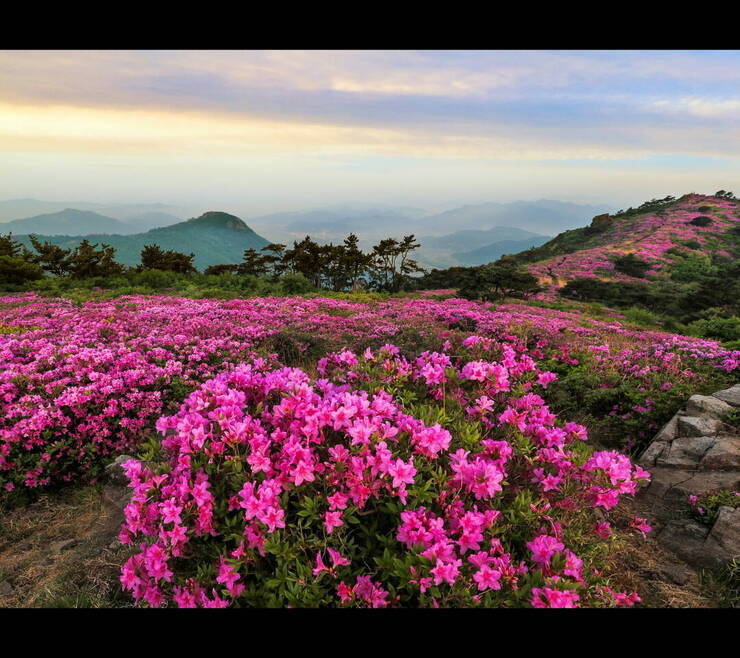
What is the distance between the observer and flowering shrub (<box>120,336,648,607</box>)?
2020 millimetres

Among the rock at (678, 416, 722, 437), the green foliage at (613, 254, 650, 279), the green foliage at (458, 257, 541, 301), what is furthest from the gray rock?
the green foliage at (613, 254, 650, 279)

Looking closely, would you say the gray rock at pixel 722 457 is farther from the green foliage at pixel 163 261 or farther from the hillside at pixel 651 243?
the green foliage at pixel 163 261

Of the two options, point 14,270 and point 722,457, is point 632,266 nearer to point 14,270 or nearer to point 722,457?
point 722,457

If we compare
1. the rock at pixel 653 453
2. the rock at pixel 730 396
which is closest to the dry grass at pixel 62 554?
the rock at pixel 653 453

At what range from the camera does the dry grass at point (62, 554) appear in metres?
3.02

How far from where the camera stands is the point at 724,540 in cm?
344

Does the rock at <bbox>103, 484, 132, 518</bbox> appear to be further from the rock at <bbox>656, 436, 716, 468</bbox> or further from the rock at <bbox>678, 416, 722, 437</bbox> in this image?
the rock at <bbox>678, 416, 722, 437</bbox>

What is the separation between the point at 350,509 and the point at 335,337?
6884 mm

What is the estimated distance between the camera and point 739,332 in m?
13.2

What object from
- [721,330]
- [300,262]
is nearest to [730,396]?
[721,330]

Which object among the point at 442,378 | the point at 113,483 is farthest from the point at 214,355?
the point at 442,378

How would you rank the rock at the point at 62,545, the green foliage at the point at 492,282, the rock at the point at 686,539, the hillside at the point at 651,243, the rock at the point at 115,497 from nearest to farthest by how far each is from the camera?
1. the rock at the point at 686,539
2. the rock at the point at 62,545
3. the rock at the point at 115,497
4. the green foliage at the point at 492,282
5. the hillside at the point at 651,243

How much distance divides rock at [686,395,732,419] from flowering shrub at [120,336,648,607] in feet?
11.3
